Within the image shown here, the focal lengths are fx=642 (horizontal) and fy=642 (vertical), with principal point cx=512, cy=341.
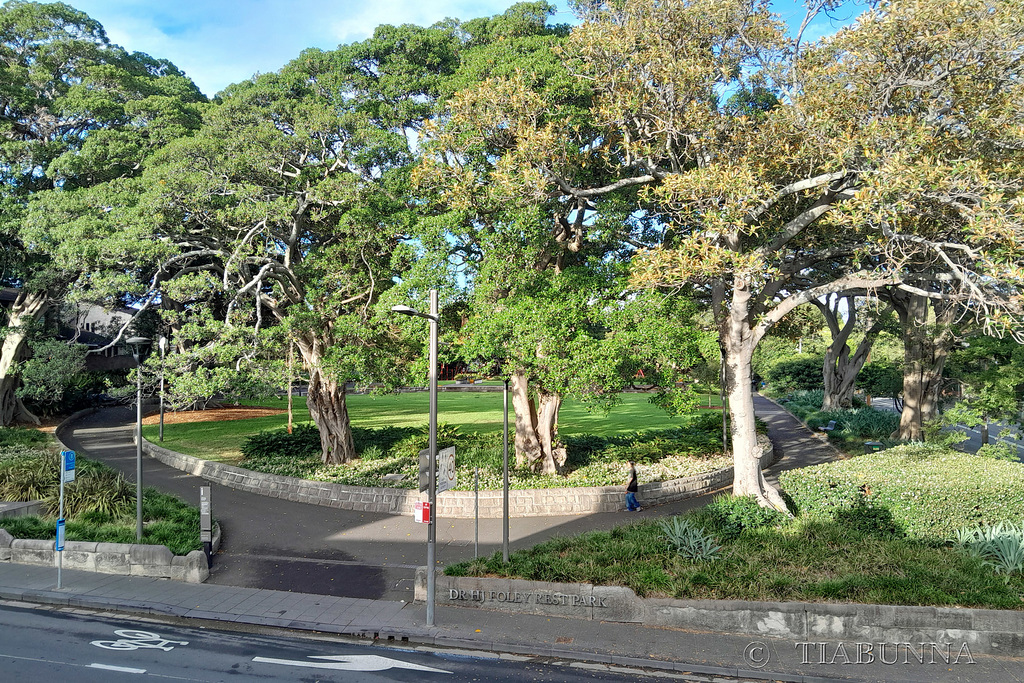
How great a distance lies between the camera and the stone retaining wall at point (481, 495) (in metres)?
18.0

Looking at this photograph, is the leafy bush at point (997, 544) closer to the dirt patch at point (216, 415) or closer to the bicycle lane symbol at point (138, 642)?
the bicycle lane symbol at point (138, 642)

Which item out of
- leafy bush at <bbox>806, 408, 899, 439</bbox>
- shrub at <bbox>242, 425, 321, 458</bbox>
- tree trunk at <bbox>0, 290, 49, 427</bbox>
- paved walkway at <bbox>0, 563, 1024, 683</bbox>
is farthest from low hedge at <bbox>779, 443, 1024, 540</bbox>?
tree trunk at <bbox>0, 290, 49, 427</bbox>

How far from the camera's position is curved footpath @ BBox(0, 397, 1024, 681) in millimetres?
9633

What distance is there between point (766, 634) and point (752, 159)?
10107 millimetres

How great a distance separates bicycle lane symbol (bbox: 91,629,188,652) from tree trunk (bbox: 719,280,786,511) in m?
12.0

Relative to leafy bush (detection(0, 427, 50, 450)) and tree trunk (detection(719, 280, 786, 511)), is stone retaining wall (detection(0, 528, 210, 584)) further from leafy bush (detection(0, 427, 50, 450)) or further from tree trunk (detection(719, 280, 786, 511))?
tree trunk (detection(719, 280, 786, 511))

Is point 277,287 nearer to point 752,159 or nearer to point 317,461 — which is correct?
point 317,461

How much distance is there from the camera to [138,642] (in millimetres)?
10648

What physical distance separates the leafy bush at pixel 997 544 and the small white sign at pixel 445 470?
960 cm

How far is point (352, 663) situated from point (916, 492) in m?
11.3

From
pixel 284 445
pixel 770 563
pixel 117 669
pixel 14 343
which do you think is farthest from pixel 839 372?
pixel 14 343

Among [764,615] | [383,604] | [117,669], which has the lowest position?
[383,604]

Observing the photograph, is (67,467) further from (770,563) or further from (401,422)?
(401,422)

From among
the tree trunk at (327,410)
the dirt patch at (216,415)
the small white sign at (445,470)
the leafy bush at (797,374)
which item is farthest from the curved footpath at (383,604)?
the leafy bush at (797,374)
